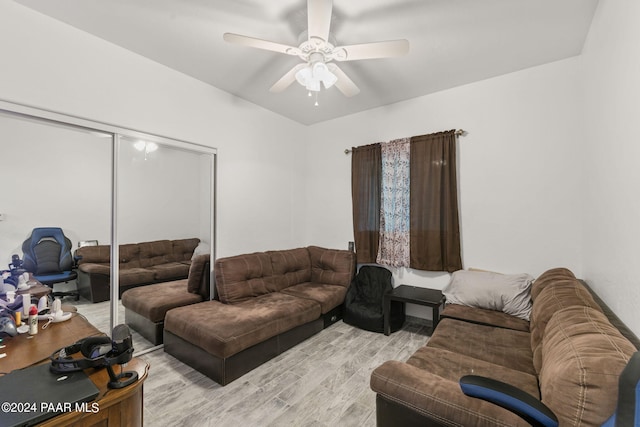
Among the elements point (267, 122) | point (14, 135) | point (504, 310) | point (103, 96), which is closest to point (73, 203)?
point (14, 135)

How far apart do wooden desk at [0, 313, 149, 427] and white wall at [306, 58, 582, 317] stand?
3.02 meters

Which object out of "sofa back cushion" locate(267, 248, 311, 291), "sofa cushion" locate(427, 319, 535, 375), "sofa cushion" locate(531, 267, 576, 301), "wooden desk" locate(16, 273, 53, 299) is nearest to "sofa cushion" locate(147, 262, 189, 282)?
"wooden desk" locate(16, 273, 53, 299)

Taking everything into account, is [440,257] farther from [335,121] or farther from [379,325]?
[335,121]

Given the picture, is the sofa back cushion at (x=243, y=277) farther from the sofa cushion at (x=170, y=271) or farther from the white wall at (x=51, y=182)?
the white wall at (x=51, y=182)

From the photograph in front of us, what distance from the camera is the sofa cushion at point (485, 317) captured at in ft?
7.41

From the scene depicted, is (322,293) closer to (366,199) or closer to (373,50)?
(366,199)

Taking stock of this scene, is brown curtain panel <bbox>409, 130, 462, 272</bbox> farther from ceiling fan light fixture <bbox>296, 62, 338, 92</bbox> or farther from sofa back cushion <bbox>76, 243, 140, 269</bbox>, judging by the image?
sofa back cushion <bbox>76, 243, 140, 269</bbox>

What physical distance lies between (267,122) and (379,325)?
3059 millimetres

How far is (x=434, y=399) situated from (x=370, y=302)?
2.32 metres

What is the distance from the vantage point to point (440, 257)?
10.2 feet

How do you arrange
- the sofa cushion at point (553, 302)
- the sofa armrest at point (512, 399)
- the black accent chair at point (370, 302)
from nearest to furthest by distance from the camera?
the sofa armrest at point (512, 399) → the sofa cushion at point (553, 302) → the black accent chair at point (370, 302)

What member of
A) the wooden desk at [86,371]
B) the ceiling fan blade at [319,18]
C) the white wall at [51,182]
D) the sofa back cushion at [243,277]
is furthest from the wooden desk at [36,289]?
the ceiling fan blade at [319,18]

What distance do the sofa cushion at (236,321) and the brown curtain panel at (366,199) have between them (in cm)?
113

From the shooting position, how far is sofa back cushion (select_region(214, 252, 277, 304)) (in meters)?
2.89
